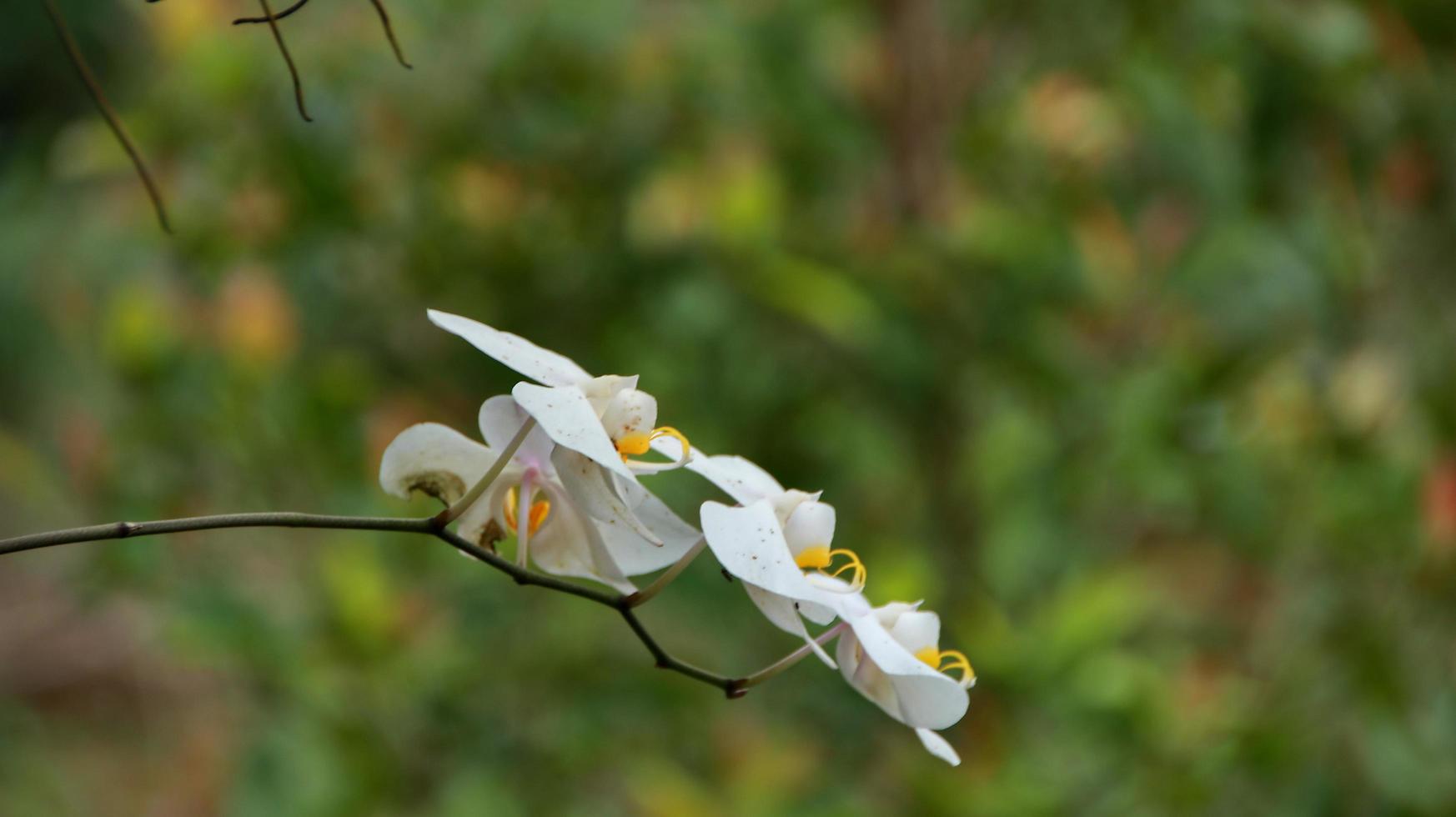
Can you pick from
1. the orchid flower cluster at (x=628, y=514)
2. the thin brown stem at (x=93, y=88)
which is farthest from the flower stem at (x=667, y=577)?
the thin brown stem at (x=93, y=88)

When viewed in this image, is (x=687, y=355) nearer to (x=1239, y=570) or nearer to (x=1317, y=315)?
(x=1317, y=315)

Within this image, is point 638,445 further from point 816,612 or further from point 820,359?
point 820,359

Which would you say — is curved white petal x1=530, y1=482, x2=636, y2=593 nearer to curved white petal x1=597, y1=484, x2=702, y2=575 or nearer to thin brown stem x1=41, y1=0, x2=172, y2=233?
curved white petal x1=597, y1=484, x2=702, y2=575

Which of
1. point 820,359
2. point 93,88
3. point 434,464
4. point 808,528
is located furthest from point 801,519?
point 820,359

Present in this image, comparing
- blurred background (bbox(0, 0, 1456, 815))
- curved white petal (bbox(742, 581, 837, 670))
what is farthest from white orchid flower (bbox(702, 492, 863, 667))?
blurred background (bbox(0, 0, 1456, 815))

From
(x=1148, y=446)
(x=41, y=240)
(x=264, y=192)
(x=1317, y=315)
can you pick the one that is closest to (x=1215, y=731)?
(x=1148, y=446)

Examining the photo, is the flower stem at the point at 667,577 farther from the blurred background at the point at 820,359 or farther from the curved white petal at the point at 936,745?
the blurred background at the point at 820,359
